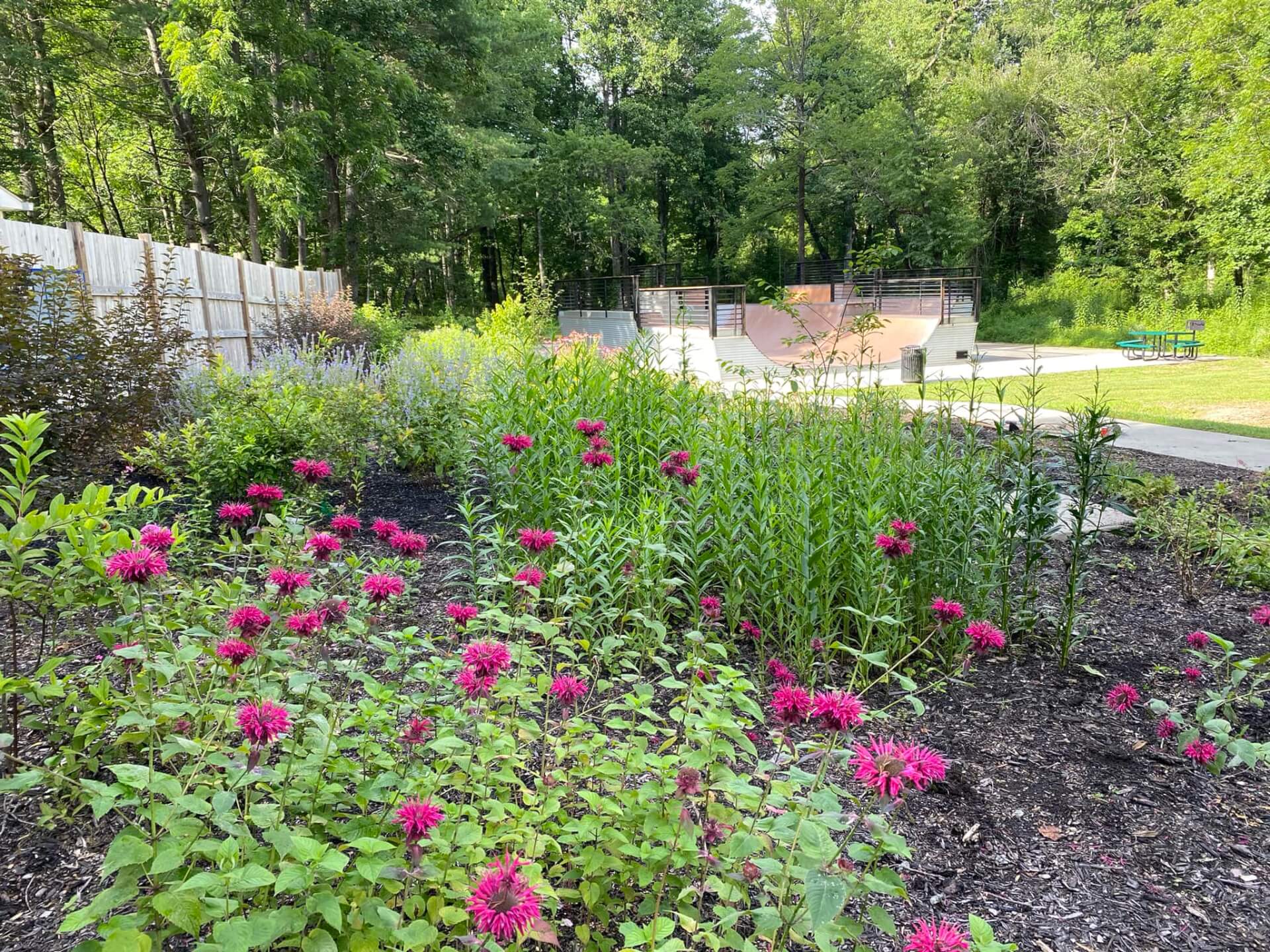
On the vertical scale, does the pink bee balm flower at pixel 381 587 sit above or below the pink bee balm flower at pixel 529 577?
above

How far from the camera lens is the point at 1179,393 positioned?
32.5 ft

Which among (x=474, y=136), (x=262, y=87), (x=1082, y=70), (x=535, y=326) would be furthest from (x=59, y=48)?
(x=1082, y=70)

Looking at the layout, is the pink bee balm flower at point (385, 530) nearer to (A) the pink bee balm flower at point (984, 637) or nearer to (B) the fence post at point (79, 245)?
(A) the pink bee balm flower at point (984, 637)

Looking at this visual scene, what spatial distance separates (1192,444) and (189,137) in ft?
59.2

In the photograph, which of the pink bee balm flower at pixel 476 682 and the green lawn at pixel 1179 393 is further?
the green lawn at pixel 1179 393

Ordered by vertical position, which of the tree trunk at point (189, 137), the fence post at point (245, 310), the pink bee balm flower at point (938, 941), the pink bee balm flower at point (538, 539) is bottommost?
the pink bee balm flower at point (938, 941)

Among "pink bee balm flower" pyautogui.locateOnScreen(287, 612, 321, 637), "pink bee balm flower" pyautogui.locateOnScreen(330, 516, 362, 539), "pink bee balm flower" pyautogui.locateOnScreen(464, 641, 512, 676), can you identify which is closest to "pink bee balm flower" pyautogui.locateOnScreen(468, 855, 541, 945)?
"pink bee balm flower" pyautogui.locateOnScreen(464, 641, 512, 676)

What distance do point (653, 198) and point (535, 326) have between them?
80.4ft

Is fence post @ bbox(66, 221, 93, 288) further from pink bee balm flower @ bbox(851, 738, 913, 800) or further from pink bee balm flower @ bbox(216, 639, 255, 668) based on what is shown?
pink bee balm flower @ bbox(851, 738, 913, 800)

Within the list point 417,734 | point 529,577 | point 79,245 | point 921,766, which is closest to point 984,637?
point 921,766

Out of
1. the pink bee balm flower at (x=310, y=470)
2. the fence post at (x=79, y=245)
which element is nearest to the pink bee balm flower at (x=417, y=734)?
the pink bee balm flower at (x=310, y=470)

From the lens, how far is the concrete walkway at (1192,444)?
564 cm

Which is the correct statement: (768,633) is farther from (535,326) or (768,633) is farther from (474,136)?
(474,136)

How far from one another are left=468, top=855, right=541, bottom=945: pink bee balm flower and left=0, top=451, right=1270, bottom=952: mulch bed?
1025 millimetres
